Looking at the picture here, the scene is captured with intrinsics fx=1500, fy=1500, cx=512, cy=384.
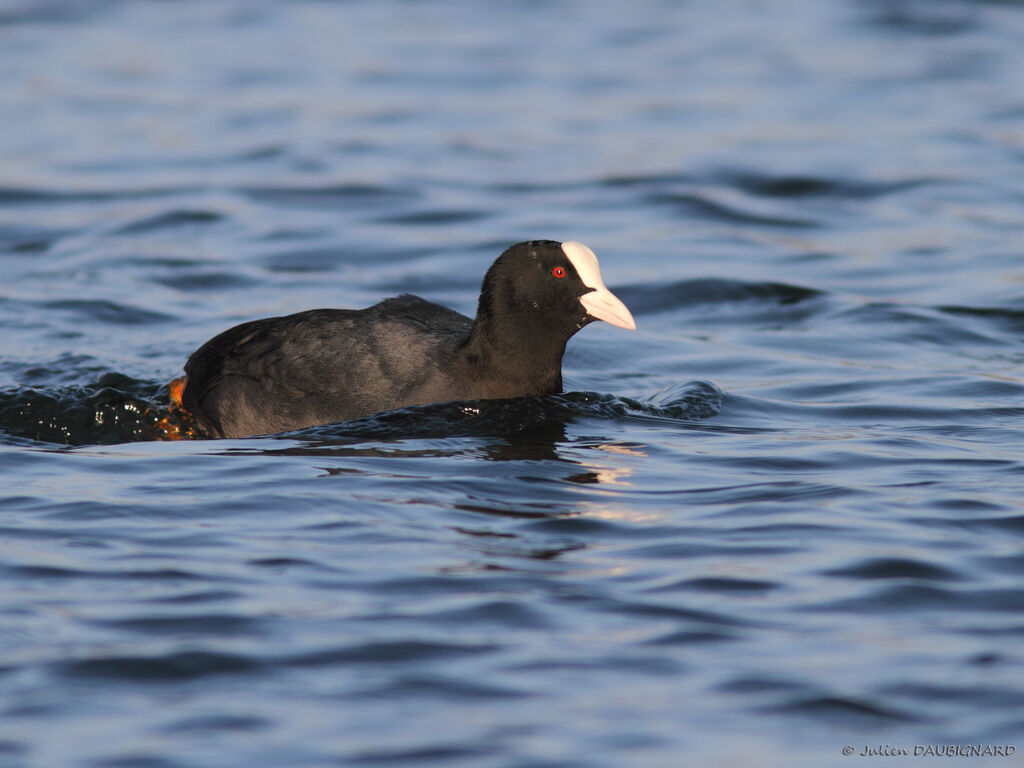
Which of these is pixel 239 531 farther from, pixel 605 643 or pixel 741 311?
pixel 741 311

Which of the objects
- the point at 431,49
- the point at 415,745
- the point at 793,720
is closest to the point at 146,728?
the point at 415,745

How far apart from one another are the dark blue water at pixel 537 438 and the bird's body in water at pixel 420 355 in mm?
147

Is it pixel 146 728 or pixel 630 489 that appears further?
pixel 630 489

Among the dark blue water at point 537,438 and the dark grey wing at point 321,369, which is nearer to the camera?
the dark blue water at point 537,438

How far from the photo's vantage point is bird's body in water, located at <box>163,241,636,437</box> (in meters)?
7.11

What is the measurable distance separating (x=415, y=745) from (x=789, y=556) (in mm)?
1967

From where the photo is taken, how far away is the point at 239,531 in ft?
18.8

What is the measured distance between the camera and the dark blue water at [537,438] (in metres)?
4.30
